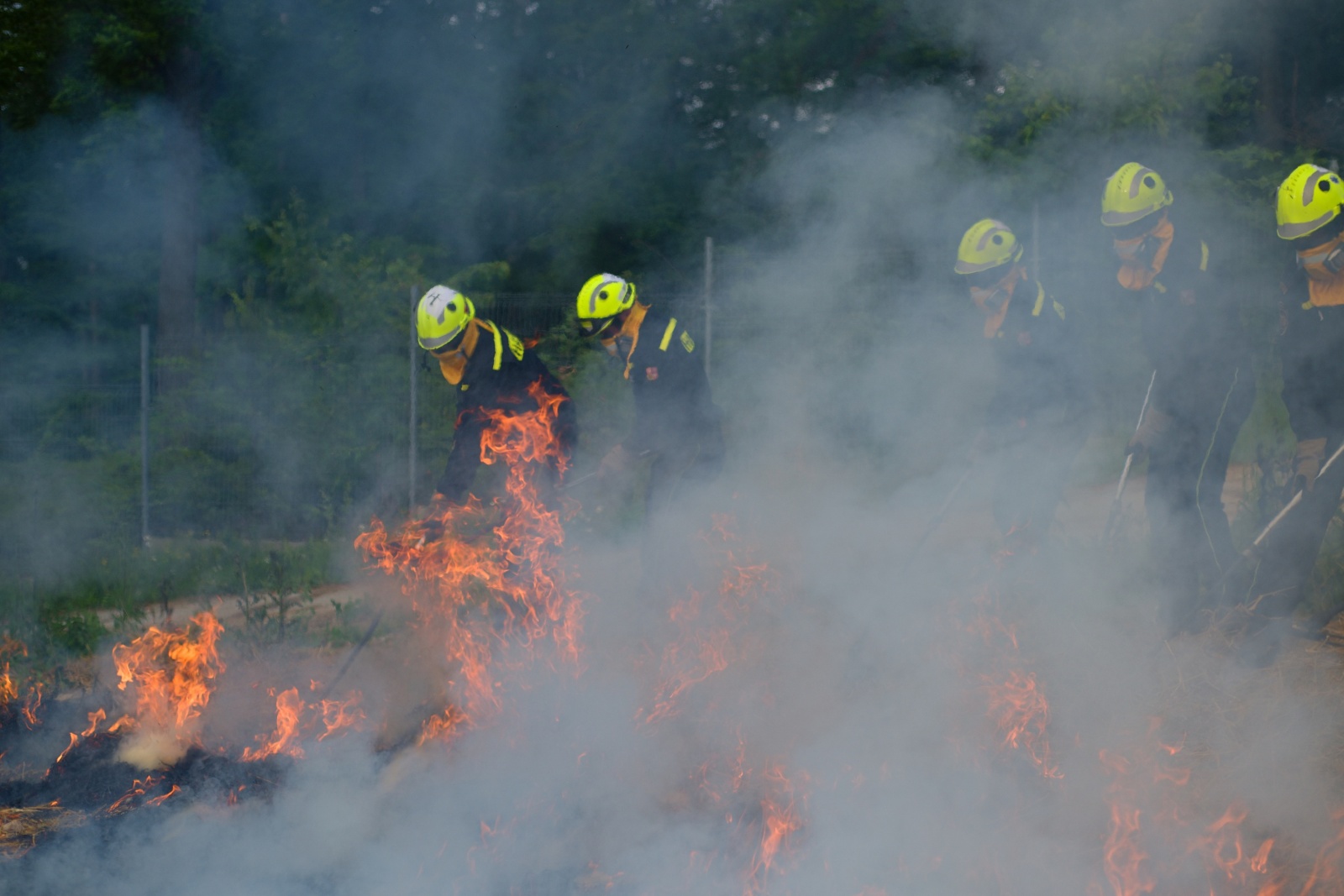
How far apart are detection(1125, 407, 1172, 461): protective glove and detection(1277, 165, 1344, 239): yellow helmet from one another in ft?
2.79

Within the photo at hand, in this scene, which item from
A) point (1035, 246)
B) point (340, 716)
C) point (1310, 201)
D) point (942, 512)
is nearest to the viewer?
point (1310, 201)

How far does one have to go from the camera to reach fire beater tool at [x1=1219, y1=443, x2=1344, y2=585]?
416 cm

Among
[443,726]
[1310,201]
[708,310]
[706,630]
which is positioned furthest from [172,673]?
[1310,201]

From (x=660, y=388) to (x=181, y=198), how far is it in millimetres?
11133

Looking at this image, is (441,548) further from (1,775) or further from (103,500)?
(103,500)

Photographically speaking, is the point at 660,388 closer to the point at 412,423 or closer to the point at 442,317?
the point at 442,317

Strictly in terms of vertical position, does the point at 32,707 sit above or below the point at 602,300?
below

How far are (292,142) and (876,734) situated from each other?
12.4m

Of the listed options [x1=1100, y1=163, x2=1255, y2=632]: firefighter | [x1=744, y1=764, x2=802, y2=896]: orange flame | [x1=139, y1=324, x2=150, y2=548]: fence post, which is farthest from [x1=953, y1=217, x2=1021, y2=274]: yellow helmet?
[x1=139, y1=324, x2=150, y2=548]: fence post

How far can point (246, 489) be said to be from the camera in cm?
938

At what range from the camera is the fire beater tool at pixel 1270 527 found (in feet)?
13.6

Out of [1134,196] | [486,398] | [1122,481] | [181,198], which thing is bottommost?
[181,198]

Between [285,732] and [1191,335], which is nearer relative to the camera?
[285,732]

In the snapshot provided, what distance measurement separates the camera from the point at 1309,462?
4.26 metres
